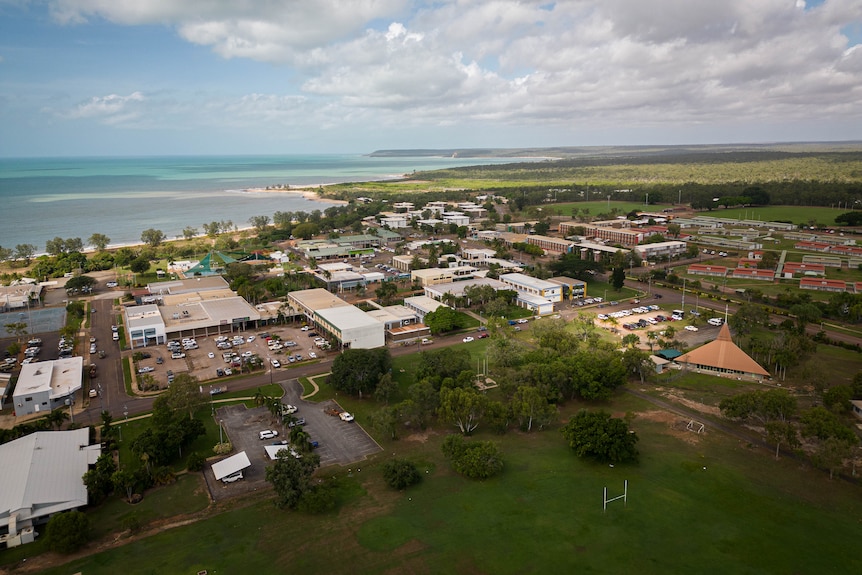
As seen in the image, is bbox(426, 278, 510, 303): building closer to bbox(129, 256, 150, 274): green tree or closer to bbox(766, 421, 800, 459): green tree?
bbox(766, 421, 800, 459): green tree

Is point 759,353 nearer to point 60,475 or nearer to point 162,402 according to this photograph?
point 162,402

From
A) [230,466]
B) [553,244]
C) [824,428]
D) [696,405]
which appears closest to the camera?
[824,428]

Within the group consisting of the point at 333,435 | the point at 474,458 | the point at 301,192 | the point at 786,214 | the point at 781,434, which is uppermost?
the point at 301,192

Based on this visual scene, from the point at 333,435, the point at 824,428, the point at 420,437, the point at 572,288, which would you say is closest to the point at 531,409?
the point at 420,437

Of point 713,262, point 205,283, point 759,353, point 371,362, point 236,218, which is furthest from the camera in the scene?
point 236,218

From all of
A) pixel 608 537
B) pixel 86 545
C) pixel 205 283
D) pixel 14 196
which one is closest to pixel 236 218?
pixel 205 283

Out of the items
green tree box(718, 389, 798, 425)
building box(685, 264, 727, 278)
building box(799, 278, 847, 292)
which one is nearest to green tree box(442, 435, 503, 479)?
green tree box(718, 389, 798, 425)

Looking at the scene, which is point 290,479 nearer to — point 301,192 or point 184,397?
point 184,397
